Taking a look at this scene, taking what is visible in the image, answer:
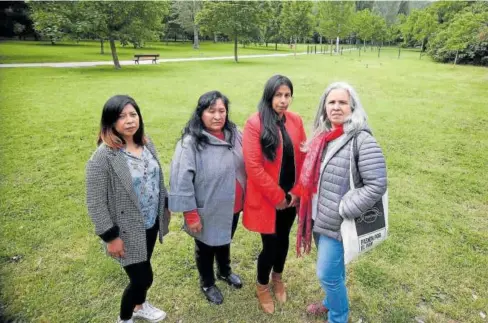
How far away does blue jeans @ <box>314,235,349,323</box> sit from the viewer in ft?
7.82

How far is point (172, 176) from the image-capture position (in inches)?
98.7

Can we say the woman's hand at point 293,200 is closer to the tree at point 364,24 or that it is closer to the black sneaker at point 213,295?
the black sneaker at point 213,295

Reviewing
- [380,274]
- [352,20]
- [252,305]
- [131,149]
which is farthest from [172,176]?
[352,20]

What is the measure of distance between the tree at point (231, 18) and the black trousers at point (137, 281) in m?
26.1

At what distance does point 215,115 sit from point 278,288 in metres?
1.82

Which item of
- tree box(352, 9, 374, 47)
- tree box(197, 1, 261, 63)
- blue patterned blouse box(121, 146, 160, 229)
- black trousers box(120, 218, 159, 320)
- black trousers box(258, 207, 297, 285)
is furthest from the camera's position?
tree box(352, 9, 374, 47)

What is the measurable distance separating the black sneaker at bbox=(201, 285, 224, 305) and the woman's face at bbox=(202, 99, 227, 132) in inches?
63.8

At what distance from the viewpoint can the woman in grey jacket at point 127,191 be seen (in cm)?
215

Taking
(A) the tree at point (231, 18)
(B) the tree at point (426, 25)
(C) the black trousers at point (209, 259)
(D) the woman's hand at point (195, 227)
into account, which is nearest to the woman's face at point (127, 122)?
(D) the woman's hand at point (195, 227)

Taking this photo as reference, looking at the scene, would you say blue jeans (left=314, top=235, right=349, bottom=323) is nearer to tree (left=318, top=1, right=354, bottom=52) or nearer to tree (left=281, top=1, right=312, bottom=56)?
tree (left=281, top=1, right=312, bottom=56)

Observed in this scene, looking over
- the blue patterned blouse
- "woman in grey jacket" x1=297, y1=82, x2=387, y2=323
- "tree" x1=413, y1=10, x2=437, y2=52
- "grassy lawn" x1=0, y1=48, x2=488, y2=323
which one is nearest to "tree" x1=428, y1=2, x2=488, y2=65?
"tree" x1=413, y1=10, x2=437, y2=52

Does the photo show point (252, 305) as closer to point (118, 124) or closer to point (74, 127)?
point (118, 124)

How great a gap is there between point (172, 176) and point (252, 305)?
4.99ft

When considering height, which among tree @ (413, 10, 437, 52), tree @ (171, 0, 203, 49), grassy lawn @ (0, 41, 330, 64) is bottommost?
grassy lawn @ (0, 41, 330, 64)
